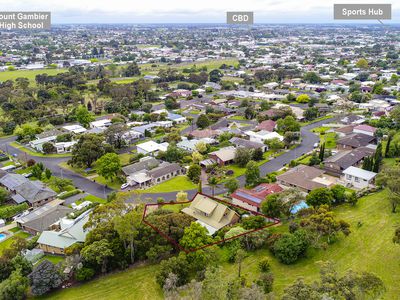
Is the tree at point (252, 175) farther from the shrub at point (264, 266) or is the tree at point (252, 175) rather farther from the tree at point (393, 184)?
the shrub at point (264, 266)

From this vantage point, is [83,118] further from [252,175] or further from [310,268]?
[310,268]

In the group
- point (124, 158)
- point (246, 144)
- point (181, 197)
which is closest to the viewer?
point (181, 197)

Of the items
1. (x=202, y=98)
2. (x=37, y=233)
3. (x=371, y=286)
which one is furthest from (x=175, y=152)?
(x=202, y=98)

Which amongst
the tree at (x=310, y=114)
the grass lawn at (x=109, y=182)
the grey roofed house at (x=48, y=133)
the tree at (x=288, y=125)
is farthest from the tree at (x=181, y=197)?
the tree at (x=310, y=114)

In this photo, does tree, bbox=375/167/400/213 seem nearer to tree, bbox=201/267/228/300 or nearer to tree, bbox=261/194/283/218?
tree, bbox=261/194/283/218

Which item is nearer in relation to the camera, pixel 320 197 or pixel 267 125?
pixel 320 197

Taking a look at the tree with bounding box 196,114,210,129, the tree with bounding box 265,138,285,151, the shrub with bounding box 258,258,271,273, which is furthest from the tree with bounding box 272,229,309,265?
the tree with bounding box 196,114,210,129

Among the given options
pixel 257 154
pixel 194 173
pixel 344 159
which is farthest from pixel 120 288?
pixel 344 159

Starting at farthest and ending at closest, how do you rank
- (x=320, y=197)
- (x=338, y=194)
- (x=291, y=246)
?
(x=338, y=194), (x=320, y=197), (x=291, y=246)
